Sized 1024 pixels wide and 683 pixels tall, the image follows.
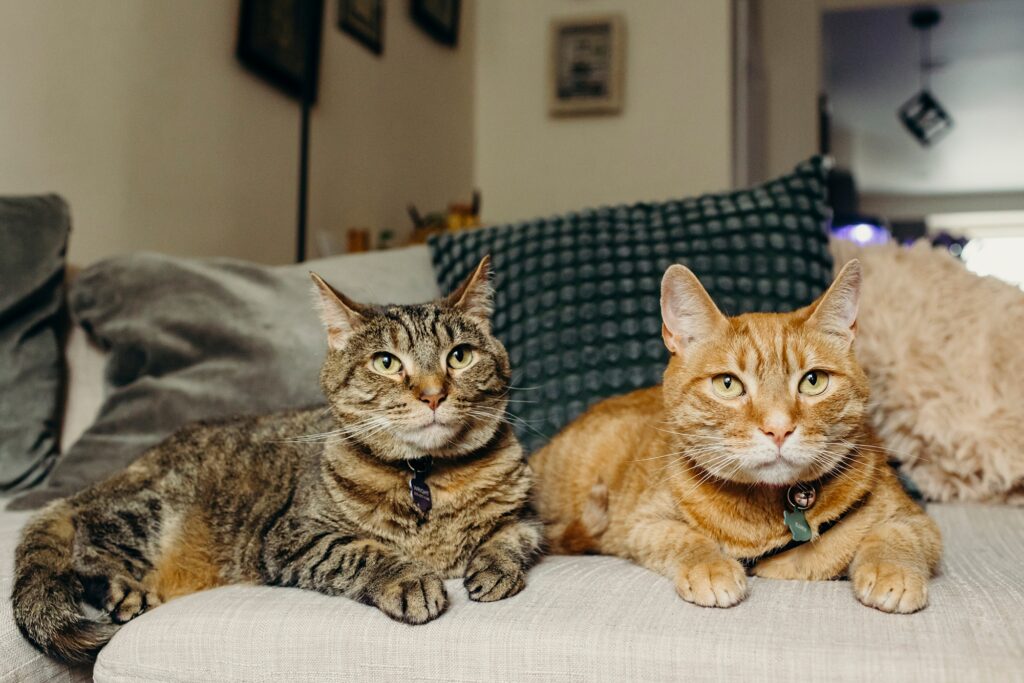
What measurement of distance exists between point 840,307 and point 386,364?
0.64 meters

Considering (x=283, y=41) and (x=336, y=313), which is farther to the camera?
(x=283, y=41)

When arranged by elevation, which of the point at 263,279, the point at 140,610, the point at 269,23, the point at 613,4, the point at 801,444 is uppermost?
the point at 613,4

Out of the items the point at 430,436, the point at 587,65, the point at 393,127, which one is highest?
the point at 587,65

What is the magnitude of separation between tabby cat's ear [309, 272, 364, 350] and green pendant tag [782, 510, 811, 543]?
0.67 metres

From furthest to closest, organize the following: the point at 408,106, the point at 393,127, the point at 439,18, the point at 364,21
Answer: the point at 439,18 < the point at 408,106 < the point at 393,127 < the point at 364,21

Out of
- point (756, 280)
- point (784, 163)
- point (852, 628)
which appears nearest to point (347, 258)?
point (756, 280)

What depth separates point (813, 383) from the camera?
45.7 inches

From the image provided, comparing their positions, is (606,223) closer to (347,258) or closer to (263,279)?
(347,258)

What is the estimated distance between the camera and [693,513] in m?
1.23

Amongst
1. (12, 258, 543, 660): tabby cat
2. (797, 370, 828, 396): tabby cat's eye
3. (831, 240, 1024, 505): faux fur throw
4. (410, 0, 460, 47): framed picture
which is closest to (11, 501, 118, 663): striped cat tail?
(12, 258, 543, 660): tabby cat

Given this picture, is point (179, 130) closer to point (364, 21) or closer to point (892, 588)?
point (364, 21)

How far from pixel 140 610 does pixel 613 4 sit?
3.66m

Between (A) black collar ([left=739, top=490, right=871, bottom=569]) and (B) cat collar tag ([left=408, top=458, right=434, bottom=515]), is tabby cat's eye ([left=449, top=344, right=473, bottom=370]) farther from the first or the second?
(A) black collar ([left=739, top=490, right=871, bottom=569])

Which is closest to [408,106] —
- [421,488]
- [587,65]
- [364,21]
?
[364,21]
